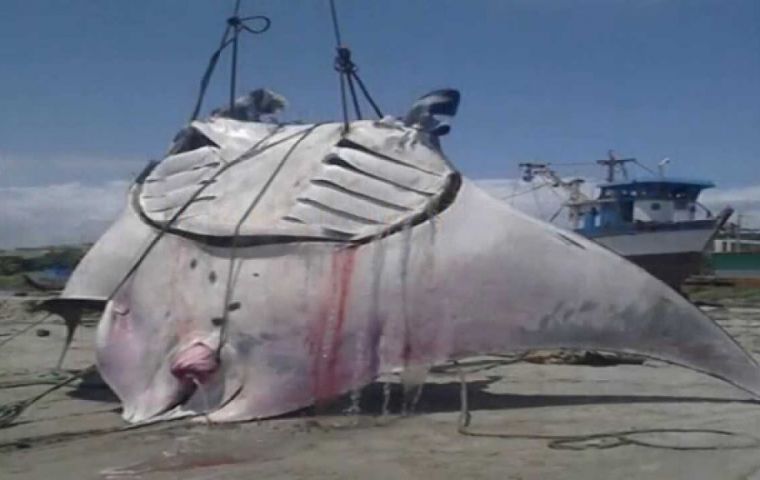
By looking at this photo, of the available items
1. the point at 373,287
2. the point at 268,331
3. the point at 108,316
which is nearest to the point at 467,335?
the point at 373,287

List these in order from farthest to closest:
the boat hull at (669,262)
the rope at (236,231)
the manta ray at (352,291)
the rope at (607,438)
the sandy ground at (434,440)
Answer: the boat hull at (669,262) → the rope at (236,231) → the manta ray at (352,291) → the rope at (607,438) → the sandy ground at (434,440)

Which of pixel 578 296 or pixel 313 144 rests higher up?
pixel 313 144

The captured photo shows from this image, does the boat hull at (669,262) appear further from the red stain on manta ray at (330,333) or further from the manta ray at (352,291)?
the red stain on manta ray at (330,333)

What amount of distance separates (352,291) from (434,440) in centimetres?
135

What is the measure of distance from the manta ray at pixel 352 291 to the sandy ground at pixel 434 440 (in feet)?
1.27

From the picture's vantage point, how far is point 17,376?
12.0 metres

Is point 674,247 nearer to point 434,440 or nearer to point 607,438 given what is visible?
point 607,438

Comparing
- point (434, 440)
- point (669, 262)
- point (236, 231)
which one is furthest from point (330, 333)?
point (669, 262)

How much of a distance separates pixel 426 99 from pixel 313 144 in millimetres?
1079

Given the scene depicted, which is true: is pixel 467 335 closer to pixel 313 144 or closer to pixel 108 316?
pixel 313 144

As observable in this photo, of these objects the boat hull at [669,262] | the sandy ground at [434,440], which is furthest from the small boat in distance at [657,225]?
the sandy ground at [434,440]

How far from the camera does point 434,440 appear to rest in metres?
7.00

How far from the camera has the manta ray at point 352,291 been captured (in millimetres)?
7418

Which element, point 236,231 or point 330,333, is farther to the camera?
point 236,231
